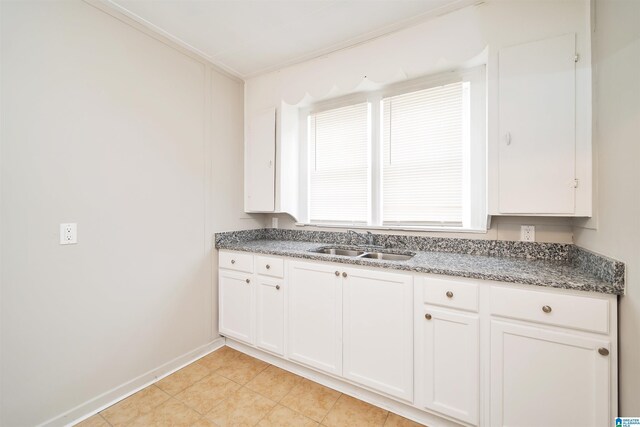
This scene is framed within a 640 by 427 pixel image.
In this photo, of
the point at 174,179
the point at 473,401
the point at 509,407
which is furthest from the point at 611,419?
the point at 174,179

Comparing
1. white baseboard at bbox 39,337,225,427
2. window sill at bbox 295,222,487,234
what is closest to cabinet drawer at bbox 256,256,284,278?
window sill at bbox 295,222,487,234

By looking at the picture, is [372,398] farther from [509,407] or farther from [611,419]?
[611,419]

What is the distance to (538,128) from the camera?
1512 mm

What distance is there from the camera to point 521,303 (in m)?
1.30

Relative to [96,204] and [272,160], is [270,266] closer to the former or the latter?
[272,160]

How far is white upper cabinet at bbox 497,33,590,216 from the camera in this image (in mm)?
1444

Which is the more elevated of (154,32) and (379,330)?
(154,32)

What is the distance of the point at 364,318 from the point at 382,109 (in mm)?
1752

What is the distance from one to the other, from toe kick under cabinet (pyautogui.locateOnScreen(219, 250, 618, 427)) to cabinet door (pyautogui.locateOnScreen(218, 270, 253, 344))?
0.19m

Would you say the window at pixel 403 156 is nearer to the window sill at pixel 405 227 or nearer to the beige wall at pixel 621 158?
the window sill at pixel 405 227

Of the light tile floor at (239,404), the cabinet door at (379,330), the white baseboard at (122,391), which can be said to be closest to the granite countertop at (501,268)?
the cabinet door at (379,330)

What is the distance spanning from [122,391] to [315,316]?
1.40 metres

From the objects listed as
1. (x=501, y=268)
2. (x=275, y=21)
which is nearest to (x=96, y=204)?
(x=275, y=21)

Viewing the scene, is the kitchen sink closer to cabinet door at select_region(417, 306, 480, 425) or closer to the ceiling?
cabinet door at select_region(417, 306, 480, 425)
